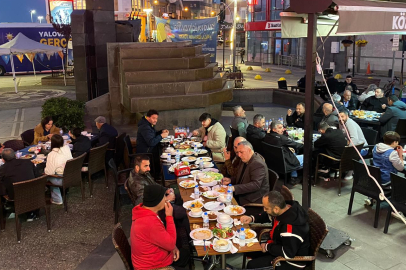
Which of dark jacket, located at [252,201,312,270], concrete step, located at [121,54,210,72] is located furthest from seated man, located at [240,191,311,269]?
concrete step, located at [121,54,210,72]

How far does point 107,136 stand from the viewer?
28.9 feet

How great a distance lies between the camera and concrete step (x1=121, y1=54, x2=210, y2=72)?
12.7 m

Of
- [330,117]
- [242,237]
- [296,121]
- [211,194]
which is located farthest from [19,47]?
[242,237]

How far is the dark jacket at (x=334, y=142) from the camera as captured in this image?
7.90 m

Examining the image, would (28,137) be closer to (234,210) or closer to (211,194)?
(211,194)

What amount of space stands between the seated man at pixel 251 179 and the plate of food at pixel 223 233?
3.87 ft

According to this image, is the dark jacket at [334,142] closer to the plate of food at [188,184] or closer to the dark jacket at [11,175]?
the plate of food at [188,184]

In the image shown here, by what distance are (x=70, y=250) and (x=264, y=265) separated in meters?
3.12

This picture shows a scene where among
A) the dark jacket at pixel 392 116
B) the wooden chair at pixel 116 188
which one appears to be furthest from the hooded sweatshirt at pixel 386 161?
the wooden chair at pixel 116 188

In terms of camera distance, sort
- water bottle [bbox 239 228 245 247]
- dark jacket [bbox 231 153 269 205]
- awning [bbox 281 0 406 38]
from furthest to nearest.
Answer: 1. dark jacket [bbox 231 153 269 205]
2. water bottle [bbox 239 228 245 247]
3. awning [bbox 281 0 406 38]

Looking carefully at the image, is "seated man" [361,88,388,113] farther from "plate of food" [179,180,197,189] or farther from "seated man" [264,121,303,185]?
"plate of food" [179,180,197,189]

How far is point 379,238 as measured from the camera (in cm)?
609

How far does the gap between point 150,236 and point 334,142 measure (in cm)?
501

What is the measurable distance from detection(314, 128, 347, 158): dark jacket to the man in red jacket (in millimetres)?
4696
